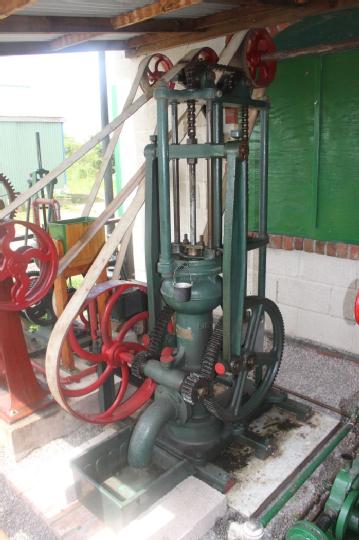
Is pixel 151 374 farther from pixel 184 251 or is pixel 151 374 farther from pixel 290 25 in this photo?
pixel 290 25

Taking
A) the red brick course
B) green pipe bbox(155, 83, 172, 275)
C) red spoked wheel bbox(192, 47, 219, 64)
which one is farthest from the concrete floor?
red spoked wheel bbox(192, 47, 219, 64)

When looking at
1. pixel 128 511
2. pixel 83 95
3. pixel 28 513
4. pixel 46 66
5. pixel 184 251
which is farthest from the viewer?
pixel 83 95

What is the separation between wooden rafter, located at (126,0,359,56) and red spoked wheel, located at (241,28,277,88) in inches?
22.3

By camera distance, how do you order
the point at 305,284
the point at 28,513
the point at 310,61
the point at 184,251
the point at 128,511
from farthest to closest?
the point at 305,284 < the point at 310,61 < the point at 184,251 < the point at 28,513 < the point at 128,511

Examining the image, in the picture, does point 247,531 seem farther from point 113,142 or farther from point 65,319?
point 113,142

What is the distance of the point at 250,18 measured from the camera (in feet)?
9.77

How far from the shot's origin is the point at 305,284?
3.38 m

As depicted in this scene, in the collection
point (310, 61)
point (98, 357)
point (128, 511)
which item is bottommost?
point (128, 511)

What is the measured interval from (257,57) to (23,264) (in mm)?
1367

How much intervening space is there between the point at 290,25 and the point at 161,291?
205cm

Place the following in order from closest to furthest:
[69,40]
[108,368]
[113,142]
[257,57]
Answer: [257,57] < [108,368] < [113,142] < [69,40]

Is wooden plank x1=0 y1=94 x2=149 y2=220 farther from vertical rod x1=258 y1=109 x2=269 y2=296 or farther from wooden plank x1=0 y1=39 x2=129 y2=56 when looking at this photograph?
wooden plank x1=0 y1=39 x2=129 y2=56

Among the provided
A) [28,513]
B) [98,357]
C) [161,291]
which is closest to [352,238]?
[161,291]

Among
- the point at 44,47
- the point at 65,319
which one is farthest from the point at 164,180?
the point at 44,47
